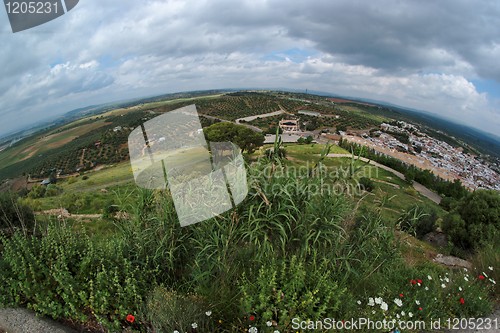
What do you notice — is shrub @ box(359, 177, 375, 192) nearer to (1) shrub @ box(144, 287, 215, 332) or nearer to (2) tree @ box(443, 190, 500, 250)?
(1) shrub @ box(144, 287, 215, 332)

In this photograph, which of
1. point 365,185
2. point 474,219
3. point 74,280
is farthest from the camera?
point 474,219

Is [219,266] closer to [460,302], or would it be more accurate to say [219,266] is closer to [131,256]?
[131,256]

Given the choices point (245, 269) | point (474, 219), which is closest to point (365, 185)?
point (245, 269)

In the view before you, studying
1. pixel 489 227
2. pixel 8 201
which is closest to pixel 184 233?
pixel 8 201

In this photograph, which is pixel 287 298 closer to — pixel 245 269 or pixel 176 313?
pixel 245 269

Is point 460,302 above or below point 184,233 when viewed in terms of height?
below

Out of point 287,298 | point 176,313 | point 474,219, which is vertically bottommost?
point 474,219

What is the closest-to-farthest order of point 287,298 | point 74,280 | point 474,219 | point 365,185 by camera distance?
point 287,298 → point 74,280 → point 365,185 → point 474,219

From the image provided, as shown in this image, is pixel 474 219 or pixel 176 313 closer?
pixel 176 313
